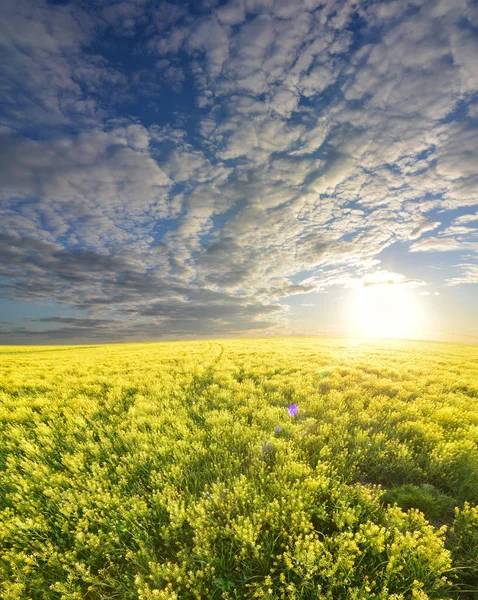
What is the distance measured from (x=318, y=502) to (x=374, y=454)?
78.8 inches

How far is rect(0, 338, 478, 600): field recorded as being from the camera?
282cm

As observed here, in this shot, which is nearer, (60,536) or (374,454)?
(60,536)

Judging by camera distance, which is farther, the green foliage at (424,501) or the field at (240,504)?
the green foliage at (424,501)

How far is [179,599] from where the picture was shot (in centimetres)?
267

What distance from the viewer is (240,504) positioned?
3.62 metres

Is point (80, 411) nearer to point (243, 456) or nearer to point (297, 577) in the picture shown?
point (243, 456)

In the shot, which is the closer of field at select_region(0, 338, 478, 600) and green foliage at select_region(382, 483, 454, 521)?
field at select_region(0, 338, 478, 600)

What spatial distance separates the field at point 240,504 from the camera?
2.82 meters

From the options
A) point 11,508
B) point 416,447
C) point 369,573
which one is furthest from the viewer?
point 416,447

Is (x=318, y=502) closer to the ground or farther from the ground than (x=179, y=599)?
farther from the ground

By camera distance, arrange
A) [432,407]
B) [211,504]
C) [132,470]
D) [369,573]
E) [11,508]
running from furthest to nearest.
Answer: [432,407] < [132,470] < [11,508] < [211,504] < [369,573]

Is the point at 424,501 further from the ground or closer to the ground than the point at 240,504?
closer to the ground

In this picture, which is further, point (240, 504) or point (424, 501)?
point (424, 501)

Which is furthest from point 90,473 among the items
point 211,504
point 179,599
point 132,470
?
point 179,599
